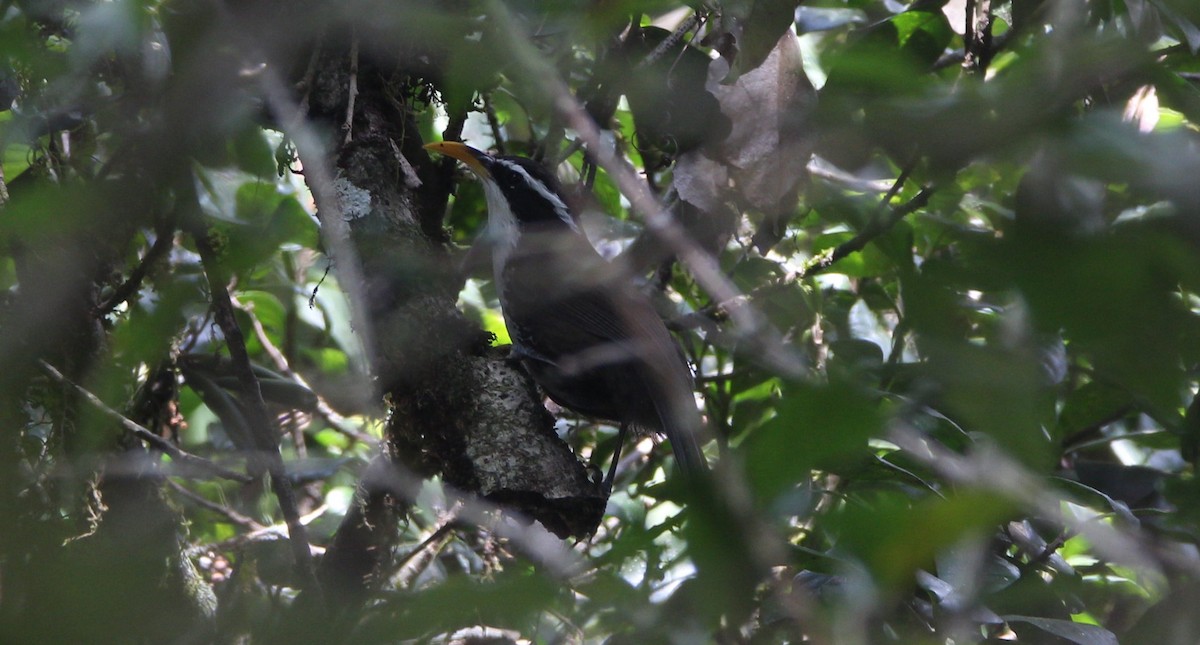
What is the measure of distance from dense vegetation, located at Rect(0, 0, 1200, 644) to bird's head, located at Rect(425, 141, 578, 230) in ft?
0.58

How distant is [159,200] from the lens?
1.45m

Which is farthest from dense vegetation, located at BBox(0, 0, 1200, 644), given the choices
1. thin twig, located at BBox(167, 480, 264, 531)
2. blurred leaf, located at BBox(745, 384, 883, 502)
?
thin twig, located at BBox(167, 480, 264, 531)

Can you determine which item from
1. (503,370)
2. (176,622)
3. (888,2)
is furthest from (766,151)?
(176,622)

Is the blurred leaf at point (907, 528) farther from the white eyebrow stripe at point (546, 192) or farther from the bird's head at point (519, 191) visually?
the white eyebrow stripe at point (546, 192)

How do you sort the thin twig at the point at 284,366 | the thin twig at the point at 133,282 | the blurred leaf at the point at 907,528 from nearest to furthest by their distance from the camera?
the blurred leaf at the point at 907,528 < the thin twig at the point at 133,282 < the thin twig at the point at 284,366

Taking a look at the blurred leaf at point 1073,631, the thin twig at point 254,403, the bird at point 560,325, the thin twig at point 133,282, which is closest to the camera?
the thin twig at point 254,403

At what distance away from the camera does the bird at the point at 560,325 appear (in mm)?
3199

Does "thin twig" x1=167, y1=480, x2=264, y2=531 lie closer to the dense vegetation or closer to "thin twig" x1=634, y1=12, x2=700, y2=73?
the dense vegetation

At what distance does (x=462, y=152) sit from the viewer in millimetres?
3531

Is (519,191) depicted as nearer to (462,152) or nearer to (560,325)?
(462,152)

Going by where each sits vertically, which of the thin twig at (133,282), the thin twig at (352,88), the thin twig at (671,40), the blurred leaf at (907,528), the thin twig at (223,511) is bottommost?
the thin twig at (223,511)

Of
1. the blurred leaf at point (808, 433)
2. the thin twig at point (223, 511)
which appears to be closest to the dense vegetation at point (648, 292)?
the blurred leaf at point (808, 433)

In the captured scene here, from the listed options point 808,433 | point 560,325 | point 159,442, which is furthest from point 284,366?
point 808,433

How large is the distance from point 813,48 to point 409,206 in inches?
73.4
